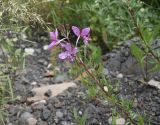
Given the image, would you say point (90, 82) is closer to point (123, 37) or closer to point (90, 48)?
point (90, 48)

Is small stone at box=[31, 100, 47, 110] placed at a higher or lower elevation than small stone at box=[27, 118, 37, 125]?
higher

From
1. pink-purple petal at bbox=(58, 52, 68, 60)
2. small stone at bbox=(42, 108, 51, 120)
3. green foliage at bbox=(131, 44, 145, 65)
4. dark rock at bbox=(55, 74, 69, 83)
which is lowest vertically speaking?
dark rock at bbox=(55, 74, 69, 83)

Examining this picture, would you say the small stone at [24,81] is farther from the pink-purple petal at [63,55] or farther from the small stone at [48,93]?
Result: the pink-purple petal at [63,55]

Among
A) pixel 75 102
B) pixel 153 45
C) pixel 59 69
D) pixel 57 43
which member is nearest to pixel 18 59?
pixel 59 69

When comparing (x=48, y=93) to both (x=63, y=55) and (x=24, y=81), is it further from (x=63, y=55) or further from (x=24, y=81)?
(x=63, y=55)

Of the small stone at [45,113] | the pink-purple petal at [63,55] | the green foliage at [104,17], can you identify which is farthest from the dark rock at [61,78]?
the pink-purple petal at [63,55]

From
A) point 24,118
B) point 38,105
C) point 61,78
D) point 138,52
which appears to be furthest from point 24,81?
point 138,52

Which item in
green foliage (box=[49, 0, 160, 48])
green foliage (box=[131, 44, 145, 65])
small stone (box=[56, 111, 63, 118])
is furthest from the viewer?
green foliage (box=[49, 0, 160, 48])

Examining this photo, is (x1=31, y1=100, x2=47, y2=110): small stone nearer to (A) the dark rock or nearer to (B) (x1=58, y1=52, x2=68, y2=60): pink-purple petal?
(A) the dark rock

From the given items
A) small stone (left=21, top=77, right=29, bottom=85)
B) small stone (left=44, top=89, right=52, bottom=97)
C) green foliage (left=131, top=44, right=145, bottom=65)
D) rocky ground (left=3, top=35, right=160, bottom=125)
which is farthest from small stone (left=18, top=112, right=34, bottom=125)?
green foliage (left=131, top=44, right=145, bottom=65)
